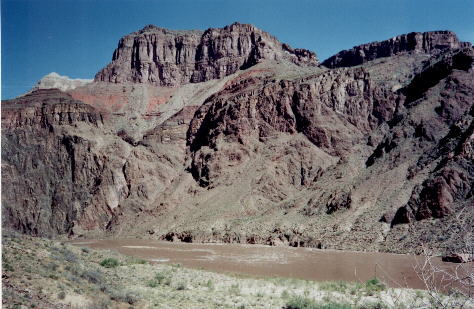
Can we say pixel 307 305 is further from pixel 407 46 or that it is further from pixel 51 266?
pixel 407 46

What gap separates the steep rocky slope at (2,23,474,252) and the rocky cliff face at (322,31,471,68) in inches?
680

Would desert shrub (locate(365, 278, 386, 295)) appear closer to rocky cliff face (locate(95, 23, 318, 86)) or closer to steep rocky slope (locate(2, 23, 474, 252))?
steep rocky slope (locate(2, 23, 474, 252))

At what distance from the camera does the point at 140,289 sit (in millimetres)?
20125

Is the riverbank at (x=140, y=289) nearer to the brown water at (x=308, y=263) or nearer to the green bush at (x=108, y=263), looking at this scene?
the green bush at (x=108, y=263)

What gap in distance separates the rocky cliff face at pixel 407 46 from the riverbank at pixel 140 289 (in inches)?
5254

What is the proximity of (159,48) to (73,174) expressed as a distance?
82.6m

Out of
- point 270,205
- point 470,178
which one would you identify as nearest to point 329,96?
point 270,205

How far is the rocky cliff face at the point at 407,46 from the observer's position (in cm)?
14850

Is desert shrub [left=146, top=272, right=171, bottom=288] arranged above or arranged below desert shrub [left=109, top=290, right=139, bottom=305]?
below

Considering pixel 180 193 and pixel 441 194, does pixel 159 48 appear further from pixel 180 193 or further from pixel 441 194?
pixel 441 194

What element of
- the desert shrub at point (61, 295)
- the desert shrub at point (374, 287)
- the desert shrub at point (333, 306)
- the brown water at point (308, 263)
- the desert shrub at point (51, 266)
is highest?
the desert shrub at point (51, 266)

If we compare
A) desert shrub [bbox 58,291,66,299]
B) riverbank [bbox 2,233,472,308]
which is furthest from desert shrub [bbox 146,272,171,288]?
desert shrub [bbox 58,291,66,299]

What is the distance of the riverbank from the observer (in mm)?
13789

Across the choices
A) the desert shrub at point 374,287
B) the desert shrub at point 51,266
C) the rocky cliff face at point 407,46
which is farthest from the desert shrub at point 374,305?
the rocky cliff face at point 407,46
